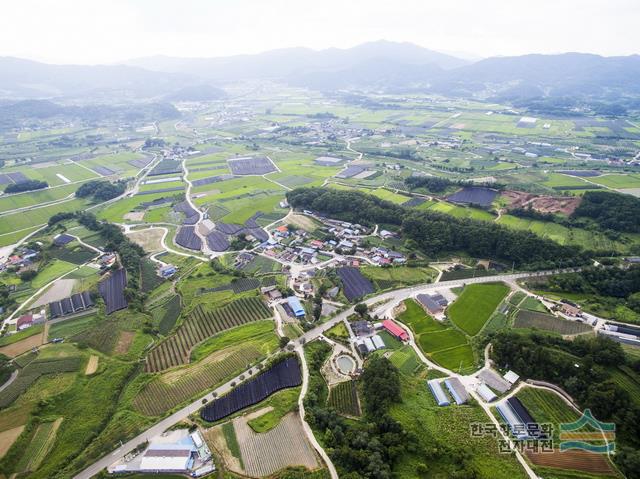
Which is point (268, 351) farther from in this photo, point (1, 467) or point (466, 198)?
point (466, 198)

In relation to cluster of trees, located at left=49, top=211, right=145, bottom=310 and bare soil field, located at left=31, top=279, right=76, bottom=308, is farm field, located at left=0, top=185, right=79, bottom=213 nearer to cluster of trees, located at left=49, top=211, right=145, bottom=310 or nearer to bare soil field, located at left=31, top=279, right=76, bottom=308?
cluster of trees, located at left=49, top=211, right=145, bottom=310

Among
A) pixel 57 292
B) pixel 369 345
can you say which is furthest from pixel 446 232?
pixel 57 292

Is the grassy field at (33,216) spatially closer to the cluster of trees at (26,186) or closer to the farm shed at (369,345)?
the cluster of trees at (26,186)

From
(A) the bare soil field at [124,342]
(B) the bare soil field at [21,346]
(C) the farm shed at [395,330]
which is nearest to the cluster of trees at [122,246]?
(A) the bare soil field at [124,342]

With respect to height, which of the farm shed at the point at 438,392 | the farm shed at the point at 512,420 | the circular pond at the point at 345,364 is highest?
the farm shed at the point at 512,420

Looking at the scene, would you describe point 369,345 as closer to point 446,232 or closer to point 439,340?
point 439,340

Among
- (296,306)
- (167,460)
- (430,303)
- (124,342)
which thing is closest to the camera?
(167,460)
